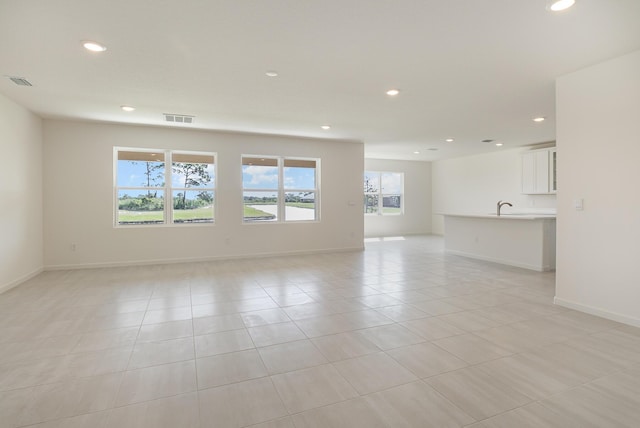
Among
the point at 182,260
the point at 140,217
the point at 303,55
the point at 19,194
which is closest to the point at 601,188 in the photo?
the point at 303,55

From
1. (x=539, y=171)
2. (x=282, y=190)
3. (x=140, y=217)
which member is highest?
(x=539, y=171)

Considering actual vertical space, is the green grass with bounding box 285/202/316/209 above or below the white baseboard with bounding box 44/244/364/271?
above

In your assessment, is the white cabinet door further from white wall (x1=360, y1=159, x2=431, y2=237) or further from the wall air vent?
the wall air vent

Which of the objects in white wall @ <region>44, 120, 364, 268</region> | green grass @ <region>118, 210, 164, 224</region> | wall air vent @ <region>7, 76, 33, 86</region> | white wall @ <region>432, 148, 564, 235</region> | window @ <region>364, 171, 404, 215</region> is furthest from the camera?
window @ <region>364, 171, 404, 215</region>

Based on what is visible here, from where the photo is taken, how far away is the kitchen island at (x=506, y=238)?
5438mm

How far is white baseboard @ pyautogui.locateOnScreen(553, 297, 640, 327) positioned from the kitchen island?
1995 millimetres

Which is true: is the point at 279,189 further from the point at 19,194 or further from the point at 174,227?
the point at 19,194

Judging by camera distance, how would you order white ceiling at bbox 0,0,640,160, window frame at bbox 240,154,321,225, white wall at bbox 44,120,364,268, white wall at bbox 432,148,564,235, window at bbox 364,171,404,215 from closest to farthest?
1. white ceiling at bbox 0,0,640,160
2. white wall at bbox 44,120,364,268
3. window frame at bbox 240,154,321,225
4. white wall at bbox 432,148,564,235
5. window at bbox 364,171,404,215

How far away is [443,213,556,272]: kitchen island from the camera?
5438 millimetres

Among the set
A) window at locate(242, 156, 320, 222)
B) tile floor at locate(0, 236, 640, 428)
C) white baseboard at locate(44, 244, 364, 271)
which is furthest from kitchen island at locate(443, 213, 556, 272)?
window at locate(242, 156, 320, 222)

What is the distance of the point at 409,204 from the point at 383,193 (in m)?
1.01

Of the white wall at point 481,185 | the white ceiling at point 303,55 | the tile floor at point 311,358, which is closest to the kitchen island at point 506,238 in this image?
the tile floor at point 311,358

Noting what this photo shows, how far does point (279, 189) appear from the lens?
721 cm

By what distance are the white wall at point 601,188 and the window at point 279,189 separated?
16.0 ft
